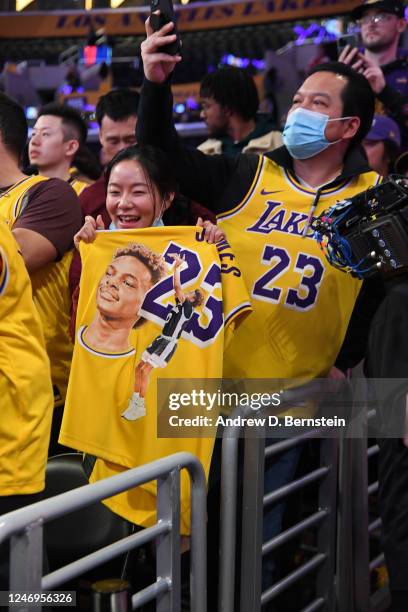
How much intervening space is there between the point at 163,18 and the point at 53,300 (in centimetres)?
85

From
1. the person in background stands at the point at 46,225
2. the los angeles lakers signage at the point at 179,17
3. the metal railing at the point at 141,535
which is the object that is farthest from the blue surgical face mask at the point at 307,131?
the los angeles lakers signage at the point at 179,17

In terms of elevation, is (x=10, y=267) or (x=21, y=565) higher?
(x=10, y=267)

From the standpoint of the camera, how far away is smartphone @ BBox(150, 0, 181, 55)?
223 centimetres

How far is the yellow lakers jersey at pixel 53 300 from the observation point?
2494 mm

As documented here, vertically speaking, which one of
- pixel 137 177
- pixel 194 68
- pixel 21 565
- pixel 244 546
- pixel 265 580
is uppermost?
pixel 194 68

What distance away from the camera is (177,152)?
2445 mm

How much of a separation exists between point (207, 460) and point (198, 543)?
267mm

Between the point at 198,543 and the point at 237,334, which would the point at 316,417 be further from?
the point at 198,543

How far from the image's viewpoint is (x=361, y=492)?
269 cm

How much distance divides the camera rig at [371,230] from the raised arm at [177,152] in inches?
17.7

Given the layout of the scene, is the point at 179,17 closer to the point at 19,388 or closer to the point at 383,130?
the point at 383,130

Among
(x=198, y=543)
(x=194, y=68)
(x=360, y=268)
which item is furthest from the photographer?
(x=194, y=68)

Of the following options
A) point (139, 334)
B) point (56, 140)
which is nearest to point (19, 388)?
point (139, 334)

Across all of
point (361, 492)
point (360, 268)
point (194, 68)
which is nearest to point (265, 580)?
point (361, 492)
